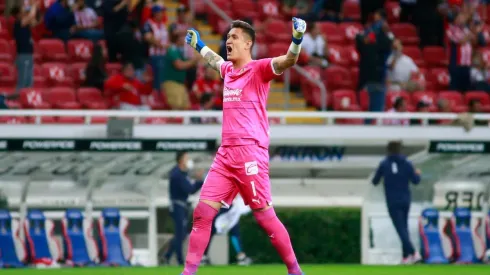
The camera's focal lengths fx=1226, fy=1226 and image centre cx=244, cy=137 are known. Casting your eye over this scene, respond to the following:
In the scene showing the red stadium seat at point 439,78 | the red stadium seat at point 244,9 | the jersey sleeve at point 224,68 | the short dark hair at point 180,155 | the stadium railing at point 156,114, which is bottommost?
the short dark hair at point 180,155

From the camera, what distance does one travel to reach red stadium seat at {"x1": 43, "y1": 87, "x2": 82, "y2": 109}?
1944cm

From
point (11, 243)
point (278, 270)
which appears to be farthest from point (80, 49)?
point (278, 270)

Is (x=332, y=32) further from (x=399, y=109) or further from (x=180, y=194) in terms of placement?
(x=180, y=194)

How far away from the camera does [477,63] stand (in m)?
23.0

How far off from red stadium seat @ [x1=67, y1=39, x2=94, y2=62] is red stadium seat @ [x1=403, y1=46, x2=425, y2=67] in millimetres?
6186

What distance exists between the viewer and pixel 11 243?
17.2m

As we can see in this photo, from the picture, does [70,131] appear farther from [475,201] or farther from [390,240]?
[475,201]

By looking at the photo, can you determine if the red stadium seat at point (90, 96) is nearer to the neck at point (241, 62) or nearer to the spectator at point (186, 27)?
the spectator at point (186, 27)

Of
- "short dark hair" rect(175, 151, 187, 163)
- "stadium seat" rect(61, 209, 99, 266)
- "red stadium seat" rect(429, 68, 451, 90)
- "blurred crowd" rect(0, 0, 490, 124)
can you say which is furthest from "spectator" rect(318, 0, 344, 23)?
"stadium seat" rect(61, 209, 99, 266)

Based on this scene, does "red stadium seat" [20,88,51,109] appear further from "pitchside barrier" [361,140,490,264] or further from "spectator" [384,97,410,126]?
"spectator" [384,97,410,126]

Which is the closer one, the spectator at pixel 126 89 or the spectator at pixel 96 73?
the spectator at pixel 126 89

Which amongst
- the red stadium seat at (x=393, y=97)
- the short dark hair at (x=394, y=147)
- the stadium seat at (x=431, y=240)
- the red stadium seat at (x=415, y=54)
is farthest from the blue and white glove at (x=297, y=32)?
the red stadium seat at (x=415, y=54)

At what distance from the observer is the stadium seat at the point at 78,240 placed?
1728 cm

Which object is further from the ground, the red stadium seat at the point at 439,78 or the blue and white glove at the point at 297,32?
the blue and white glove at the point at 297,32
